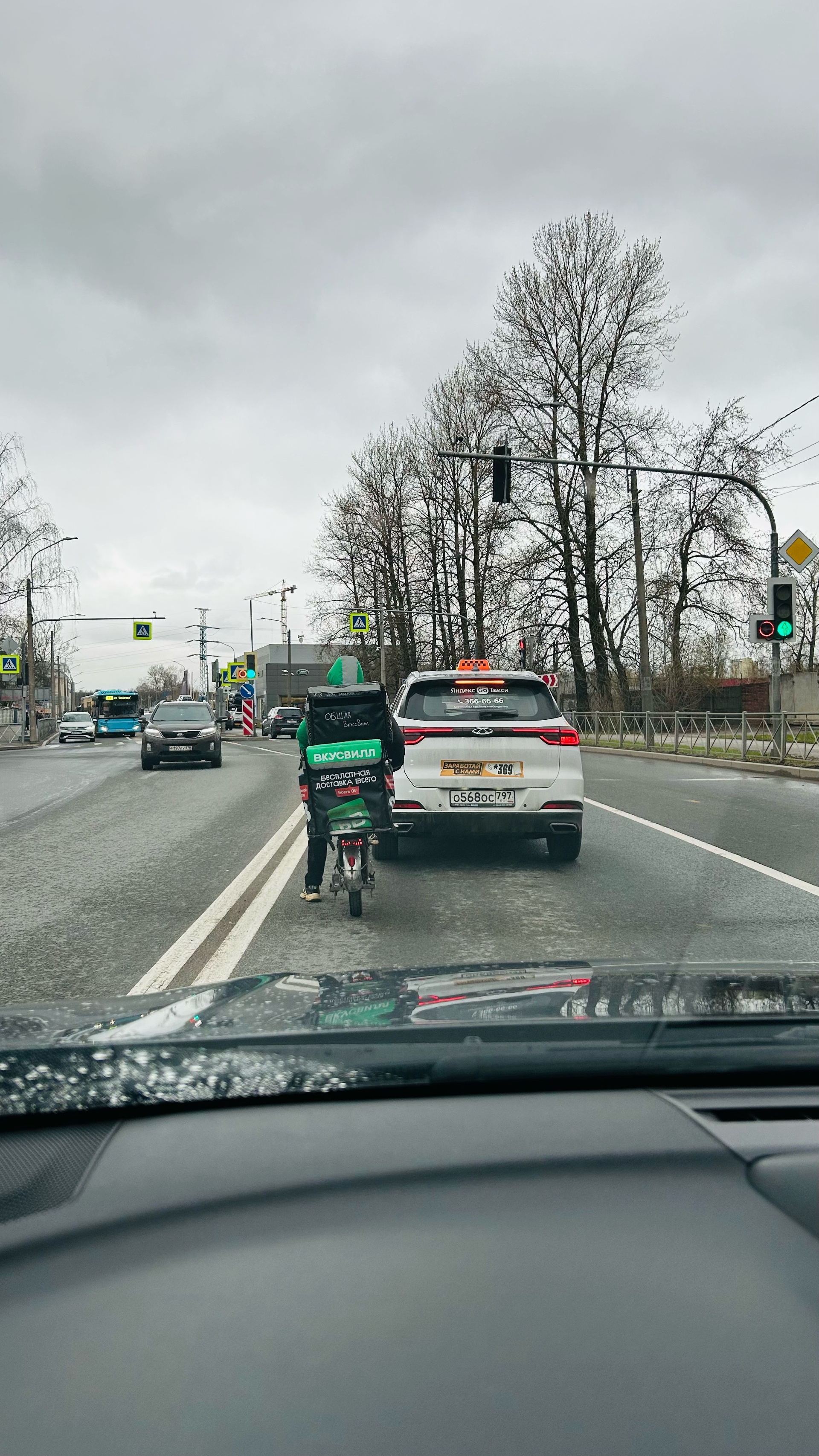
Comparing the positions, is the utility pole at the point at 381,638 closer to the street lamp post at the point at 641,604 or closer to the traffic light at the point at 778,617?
the street lamp post at the point at 641,604

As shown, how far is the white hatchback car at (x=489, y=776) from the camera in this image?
29.8ft

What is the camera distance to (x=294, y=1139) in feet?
5.94

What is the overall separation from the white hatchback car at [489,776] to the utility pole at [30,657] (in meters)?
40.9

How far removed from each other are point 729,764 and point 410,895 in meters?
17.8

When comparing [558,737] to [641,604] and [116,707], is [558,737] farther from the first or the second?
[116,707]

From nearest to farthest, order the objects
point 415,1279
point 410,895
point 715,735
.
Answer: point 415,1279 → point 410,895 → point 715,735

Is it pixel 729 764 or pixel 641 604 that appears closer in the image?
pixel 729 764

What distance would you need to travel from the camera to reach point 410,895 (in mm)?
8031

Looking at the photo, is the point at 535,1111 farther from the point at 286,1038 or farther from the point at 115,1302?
the point at 115,1302

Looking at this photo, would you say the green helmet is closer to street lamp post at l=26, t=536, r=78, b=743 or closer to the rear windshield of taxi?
the rear windshield of taxi

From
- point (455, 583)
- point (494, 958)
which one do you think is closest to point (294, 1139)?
point (494, 958)

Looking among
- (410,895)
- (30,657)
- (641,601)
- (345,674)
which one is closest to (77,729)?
(30,657)

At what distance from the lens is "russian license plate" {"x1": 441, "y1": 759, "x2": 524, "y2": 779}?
910 cm

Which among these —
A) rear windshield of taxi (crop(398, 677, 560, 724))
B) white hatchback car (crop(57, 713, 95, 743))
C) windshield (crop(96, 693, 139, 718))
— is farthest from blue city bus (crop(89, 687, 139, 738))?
rear windshield of taxi (crop(398, 677, 560, 724))
